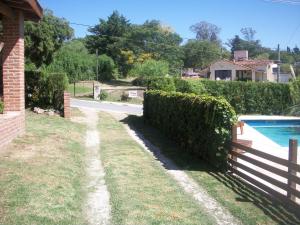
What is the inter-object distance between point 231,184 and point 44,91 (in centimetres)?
1474

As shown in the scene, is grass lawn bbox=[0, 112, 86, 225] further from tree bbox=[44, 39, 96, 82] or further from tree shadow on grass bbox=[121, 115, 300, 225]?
tree bbox=[44, 39, 96, 82]

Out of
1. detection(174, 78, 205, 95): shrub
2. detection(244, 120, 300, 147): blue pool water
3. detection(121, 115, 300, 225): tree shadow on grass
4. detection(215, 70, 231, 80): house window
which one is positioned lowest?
detection(244, 120, 300, 147): blue pool water

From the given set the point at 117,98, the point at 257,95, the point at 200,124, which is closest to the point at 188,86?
the point at 257,95

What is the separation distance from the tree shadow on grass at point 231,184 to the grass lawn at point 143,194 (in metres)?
0.67

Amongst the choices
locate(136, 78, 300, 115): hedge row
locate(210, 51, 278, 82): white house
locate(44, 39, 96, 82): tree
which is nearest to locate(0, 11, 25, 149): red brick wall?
locate(136, 78, 300, 115): hedge row

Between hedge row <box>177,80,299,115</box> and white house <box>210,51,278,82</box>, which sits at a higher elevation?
white house <box>210,51,278,82</box>

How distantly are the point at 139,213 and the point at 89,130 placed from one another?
12156 mm

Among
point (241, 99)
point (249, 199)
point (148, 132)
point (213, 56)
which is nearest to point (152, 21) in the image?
point (213, 56)

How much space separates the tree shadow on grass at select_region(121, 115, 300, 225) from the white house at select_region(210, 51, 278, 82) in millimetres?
55181

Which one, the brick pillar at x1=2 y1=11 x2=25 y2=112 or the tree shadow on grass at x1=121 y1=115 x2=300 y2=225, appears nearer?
the tree shadow on grass at x1=121 y1=115 x2=300 y2=225

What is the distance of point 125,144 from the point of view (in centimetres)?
1562

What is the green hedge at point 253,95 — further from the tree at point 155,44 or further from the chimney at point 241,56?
the chimney at point 241,56

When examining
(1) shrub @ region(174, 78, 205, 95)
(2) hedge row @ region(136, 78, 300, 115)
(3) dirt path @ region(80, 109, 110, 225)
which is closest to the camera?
(3) dirt path @ region(80, 109, 110, 225)

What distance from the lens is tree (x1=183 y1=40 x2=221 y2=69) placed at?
325ft
